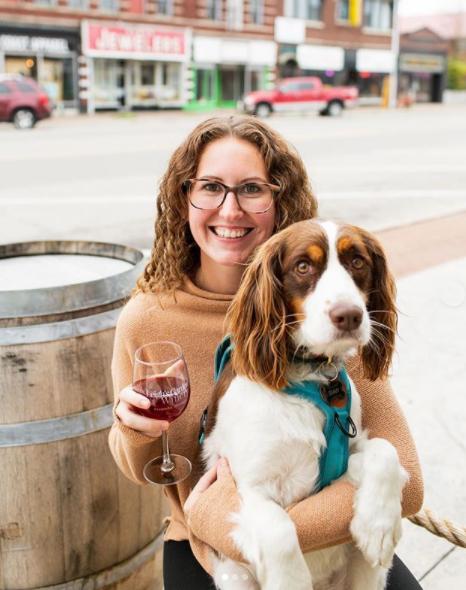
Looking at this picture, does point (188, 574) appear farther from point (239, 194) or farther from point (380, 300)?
point (239, 194)

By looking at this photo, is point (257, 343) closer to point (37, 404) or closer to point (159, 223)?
point (159, 223)

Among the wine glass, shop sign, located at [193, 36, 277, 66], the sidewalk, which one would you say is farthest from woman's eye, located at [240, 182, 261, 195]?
shop sign, located at [193, 36, 277, 66]

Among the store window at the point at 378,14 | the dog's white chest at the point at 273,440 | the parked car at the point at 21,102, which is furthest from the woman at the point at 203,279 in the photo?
the store window at the point at 378,14

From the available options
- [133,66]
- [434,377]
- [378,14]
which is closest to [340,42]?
[378,14]

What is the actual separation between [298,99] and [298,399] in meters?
30.8

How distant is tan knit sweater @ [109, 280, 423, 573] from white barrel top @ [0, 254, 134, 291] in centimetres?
38

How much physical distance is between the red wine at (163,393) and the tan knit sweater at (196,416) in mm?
179

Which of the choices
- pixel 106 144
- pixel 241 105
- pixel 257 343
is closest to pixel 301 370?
pixel 257 343

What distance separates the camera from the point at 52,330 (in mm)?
2344

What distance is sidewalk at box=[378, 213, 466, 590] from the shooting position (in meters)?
3.27

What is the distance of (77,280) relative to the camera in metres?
2.62

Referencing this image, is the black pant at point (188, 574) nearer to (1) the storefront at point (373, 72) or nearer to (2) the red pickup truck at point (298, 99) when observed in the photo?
(2) the red pickup truck at point (298, 99)

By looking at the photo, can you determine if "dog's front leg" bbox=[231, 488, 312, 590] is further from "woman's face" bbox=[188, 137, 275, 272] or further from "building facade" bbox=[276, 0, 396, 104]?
"building facade" bbox=[276, 0, 396, 104]

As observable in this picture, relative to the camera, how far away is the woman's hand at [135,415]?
192cm
